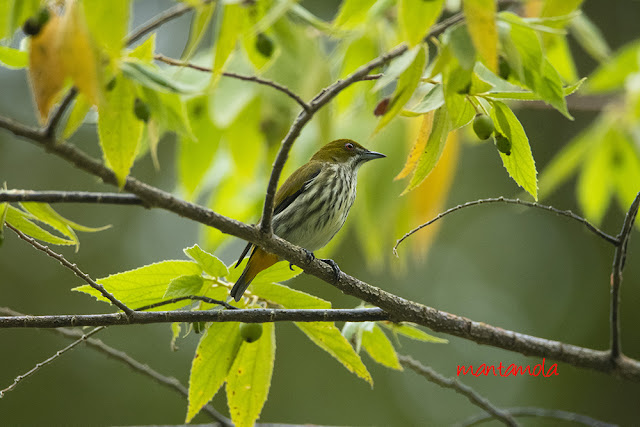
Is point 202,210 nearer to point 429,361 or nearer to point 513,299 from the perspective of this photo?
point 429,361

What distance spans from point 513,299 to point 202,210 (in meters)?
11.1

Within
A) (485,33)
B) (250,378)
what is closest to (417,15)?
(485,33)

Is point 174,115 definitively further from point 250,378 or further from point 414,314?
point 414,314

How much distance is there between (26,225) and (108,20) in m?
1.09

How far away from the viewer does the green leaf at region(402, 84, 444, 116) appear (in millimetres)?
1960

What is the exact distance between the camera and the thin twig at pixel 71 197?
1.72 meters

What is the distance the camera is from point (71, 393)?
10945mm

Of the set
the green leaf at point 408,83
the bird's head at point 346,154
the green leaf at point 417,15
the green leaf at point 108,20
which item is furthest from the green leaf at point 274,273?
the bird's head at point 346,154

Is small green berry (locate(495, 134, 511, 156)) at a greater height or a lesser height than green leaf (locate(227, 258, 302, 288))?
greater

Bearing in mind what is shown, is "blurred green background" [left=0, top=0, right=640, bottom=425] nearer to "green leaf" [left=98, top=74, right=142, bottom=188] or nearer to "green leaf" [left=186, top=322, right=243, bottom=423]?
"green leaf" [left=186, top=322, right=243, bottom=423]

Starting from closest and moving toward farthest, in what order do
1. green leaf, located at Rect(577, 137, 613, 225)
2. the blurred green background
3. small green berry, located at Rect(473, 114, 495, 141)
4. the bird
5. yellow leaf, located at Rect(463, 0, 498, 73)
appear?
1. yellow leaf, located at Rect(463, 0, 498, 73)
2. small green berry, located at Rect(473, 114, 495, 141)
3. green leaf, located at Rect(577, 137, 613, 225)
4. the bird
5. the blurred green background

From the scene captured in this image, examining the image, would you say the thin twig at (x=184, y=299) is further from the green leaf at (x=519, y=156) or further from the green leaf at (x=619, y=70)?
the green leaf at (x=619, y=70)

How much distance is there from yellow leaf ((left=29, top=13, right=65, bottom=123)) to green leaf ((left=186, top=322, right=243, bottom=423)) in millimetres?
1296

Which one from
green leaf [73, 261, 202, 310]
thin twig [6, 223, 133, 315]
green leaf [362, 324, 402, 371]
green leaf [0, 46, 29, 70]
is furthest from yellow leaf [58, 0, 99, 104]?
green leaf [362, 324, 402, 371]
